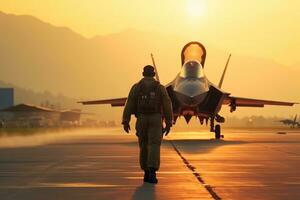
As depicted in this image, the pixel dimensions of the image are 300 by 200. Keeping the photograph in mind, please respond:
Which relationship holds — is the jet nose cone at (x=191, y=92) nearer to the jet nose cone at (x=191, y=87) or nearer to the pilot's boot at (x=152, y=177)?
the jet nose cone at (x=191, y=87)

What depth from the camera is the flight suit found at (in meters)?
12.7

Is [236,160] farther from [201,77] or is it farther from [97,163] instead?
[201,77]

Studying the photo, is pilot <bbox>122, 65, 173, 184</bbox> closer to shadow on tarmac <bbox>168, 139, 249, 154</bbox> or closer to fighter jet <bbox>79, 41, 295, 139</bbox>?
shadow on tarmac <bbox>168, 139, 249, 154</bbox>

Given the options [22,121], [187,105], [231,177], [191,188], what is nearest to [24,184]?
[191,188]

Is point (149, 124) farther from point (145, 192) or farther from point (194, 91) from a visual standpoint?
point (194, 91)

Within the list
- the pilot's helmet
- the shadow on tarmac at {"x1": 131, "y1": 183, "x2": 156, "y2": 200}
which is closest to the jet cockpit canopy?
the pilot's helmet

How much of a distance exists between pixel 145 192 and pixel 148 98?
2.75 meters

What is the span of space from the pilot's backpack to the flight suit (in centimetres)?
6

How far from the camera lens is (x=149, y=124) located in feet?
42.0

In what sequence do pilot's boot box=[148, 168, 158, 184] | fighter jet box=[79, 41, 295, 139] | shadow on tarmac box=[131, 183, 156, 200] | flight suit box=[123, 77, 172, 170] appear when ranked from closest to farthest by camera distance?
shadow on tarmac box=[131, 183, 156, 200], pilot's boot box=[148, 168, 158, 184], flight suit box=[123, 77, 172, 170], fighter jet box=[79, 41, 295, 139]

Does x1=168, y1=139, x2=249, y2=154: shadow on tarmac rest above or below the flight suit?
below

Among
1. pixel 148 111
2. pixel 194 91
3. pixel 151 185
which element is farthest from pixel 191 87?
pixel 151 185

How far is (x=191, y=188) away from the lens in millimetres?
10797

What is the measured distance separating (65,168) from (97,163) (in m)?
1.84
